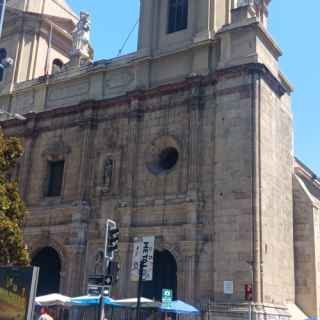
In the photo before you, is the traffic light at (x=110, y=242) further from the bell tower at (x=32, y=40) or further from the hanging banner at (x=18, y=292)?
the bell tower at (x=32, y=40)

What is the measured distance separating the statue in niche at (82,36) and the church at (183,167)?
16cm

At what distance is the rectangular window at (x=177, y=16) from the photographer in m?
30.2

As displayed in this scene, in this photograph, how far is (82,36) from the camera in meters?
34.3

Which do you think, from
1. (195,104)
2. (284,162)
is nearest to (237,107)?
(195,104)

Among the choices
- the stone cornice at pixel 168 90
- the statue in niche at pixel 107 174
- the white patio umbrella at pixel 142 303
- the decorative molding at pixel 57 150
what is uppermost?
the stone cornice at pixel 168 90

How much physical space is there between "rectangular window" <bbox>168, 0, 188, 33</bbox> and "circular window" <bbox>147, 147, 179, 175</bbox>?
7.55 metres

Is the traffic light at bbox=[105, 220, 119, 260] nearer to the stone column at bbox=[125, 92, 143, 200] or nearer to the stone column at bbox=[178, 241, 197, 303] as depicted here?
the stone column at bbox=[178, 241, 197, 303]

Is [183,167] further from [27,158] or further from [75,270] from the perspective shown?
[27,158]

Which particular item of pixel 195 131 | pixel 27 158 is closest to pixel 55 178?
pixel 27 158

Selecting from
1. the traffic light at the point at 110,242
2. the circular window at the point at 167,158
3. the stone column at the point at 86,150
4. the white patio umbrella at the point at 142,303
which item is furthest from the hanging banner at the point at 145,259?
the stone column at the point at 86,150

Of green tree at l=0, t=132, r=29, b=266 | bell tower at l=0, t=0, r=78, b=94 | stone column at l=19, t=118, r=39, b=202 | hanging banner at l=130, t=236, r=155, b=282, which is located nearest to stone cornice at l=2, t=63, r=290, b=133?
stone column at l=19, t=118, r=39, b=202

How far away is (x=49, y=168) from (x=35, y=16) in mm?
12913

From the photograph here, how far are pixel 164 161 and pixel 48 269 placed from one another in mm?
9525

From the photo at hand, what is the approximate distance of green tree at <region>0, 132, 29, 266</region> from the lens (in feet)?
64.5
